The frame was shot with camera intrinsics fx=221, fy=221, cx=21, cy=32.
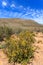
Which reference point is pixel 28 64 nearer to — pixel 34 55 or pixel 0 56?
pixel 34 55

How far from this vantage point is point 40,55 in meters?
18.3

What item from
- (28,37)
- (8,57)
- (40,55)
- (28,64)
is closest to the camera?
(28,64)

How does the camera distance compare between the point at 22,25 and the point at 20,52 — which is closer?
the point at 20,52

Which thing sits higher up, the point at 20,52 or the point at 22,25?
the point at 22,25

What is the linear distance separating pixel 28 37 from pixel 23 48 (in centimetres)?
632

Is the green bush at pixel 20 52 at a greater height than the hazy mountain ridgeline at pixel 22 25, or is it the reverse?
the hazy mountain ridgeline at pixel 22 25

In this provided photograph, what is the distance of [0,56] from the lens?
18406 mm

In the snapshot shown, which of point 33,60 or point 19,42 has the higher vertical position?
point 19,42

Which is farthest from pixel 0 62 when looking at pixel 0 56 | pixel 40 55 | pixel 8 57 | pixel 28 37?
pixel 28 37

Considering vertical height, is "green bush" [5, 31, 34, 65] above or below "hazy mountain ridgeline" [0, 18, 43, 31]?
below

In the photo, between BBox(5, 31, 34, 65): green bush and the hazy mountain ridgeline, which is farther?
the hazy mountain ridgeline

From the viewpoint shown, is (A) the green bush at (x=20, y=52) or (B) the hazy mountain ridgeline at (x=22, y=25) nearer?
(A) the green bush at (x=20, y=52)

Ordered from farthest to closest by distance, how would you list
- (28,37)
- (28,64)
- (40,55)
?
(28,37) < (40,55) < (28,64)

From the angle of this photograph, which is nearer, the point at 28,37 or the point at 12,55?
the point at 12,55
